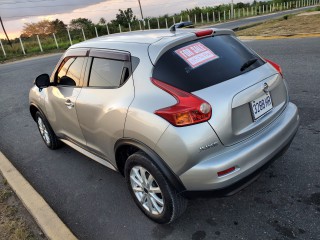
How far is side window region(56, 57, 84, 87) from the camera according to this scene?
3.67m

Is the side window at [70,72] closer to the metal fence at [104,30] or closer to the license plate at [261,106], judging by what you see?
the license plate at [261,106]

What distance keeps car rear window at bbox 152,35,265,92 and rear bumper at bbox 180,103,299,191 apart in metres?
0.58

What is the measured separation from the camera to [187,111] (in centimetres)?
242

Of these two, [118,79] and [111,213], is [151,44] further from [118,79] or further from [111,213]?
[111,213]

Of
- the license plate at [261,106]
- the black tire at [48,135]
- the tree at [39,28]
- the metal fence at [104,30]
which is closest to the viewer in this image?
the license plate at [261,106]

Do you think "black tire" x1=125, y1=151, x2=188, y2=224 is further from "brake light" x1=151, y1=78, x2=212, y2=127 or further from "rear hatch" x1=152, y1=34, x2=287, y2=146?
"rear hatch" x1=152, y1=34, x2=287, y2=146

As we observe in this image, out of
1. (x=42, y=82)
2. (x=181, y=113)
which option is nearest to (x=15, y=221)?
(x=42, y=82)

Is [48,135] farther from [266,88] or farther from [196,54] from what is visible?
[266,88]

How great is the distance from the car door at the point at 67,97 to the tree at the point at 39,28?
44.9 meters

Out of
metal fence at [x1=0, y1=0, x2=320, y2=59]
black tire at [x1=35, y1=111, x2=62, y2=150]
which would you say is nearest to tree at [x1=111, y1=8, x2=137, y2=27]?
metal fence at [x1=0, y1=0, x2=320, y2=59]

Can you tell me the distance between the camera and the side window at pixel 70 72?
144 inches

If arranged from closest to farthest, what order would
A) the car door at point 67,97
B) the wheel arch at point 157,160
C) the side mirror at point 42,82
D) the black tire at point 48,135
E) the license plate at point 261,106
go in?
1. the wheel arch at point 157,160
2. the license plate at point 261,106
3. the car door at point 67,97
4. the side mirror at point 42,82
5. the black tire at point 48,135

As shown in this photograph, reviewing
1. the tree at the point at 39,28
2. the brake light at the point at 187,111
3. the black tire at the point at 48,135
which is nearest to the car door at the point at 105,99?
the brake light at the point at 187,111

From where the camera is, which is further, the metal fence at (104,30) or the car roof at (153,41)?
the metal fence at (104,30)
